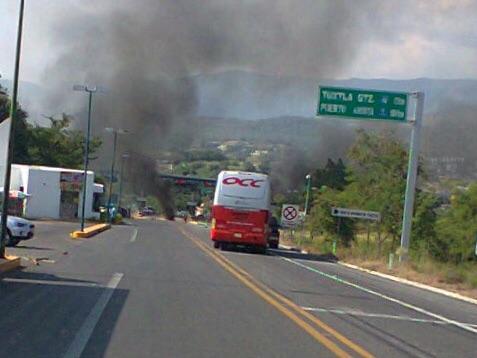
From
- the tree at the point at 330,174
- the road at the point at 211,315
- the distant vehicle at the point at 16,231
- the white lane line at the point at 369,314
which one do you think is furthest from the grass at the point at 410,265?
the tree at the point at 330,174

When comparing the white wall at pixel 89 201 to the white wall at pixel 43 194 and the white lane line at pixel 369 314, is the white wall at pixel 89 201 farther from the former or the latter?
the white lane line at pixel 369 314

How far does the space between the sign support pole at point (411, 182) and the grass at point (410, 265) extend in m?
0.73

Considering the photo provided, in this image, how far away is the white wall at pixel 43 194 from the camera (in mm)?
66875

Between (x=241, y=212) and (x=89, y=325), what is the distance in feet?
80.7

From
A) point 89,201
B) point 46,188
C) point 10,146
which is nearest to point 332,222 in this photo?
point 10,146

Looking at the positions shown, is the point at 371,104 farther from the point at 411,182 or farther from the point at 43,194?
the point at 43,194

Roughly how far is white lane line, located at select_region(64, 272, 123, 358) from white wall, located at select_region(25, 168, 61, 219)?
51591mm

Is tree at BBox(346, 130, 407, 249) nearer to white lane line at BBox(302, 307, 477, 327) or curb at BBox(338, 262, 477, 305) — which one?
curb at BBox(338, 262, 477, 305)

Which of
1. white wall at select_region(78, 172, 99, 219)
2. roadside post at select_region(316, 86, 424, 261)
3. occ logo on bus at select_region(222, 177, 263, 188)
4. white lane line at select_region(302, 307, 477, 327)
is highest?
roadside post at select_region(316, 86, 424, 261)

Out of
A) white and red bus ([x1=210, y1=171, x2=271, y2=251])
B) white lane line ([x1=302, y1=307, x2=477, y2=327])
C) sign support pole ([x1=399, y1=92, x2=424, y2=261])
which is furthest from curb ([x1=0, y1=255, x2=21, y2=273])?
white and red bus ([x1=210, y1=171, x2=271, y2=251])

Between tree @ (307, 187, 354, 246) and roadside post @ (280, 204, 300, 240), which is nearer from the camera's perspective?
tree @ (307, 187, 354, 246)

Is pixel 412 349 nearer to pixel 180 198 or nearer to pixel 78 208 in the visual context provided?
pixel 78 208

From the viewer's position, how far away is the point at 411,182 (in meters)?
31.9

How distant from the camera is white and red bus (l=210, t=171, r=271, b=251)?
35.6 m
